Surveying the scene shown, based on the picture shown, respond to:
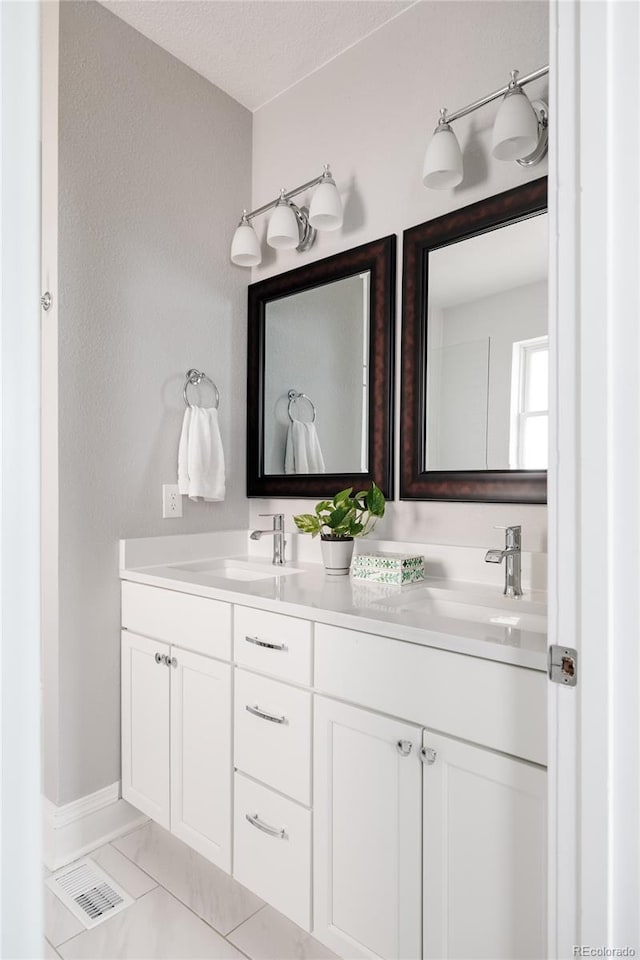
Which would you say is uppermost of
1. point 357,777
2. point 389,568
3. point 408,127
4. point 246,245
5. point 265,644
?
point 408,127

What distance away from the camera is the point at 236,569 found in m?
2.16

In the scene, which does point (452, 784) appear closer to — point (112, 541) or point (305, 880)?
point (305, 880)

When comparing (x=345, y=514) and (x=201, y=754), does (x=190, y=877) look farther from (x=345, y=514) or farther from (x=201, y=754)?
(x=345, y=514)

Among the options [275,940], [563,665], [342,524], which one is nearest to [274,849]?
[275,940]

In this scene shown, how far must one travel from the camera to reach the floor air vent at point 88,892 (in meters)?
1.56

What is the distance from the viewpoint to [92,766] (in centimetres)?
186

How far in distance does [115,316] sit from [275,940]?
1825 mm

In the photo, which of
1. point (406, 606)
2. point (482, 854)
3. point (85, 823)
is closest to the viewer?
point (482, 854)

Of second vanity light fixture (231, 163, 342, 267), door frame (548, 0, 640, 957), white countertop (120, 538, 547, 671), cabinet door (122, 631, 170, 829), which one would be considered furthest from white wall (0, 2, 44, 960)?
second vanity light fixture (231, 163, 342, 267)

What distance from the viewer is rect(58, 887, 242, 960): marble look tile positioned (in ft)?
4.68

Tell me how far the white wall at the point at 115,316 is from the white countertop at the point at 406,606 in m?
0.20

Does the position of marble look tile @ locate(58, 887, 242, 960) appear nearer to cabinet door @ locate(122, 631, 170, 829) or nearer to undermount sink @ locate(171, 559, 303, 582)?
cabinet door @ locate(122, 631, 170, 829)

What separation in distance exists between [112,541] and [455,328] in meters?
1.27

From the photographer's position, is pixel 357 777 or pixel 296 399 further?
pixel 296 399
